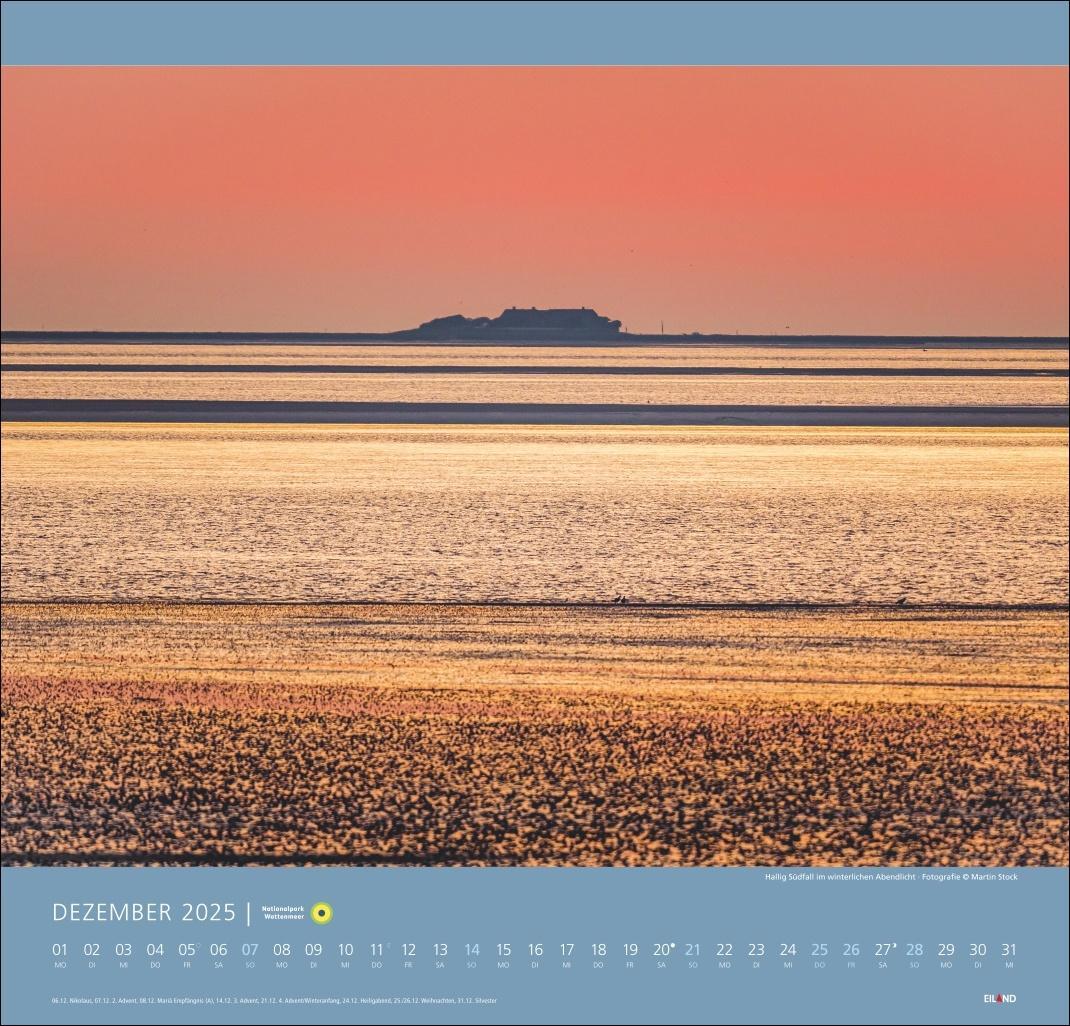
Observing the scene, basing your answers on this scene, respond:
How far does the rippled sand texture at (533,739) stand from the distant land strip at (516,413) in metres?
21.6

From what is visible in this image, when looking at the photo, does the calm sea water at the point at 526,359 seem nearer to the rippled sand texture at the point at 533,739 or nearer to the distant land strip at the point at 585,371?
the distant land strip at the point at 585,371

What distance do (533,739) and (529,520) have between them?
815 cm

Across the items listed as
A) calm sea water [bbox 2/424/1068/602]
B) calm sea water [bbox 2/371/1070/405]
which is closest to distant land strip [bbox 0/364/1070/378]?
calm sea water [bbox 2/371/1070/405]

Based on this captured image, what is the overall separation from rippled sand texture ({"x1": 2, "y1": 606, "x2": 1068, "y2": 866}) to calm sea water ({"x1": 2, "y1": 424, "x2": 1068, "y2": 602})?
1.46 m

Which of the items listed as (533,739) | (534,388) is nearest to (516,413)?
(534,388)

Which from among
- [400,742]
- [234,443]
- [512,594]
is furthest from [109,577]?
[234,443]

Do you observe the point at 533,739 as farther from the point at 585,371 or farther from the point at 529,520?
the point at 585,371

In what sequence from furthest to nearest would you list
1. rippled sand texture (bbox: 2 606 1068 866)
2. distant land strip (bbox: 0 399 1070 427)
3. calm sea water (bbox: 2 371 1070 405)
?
calm sea water (bbox: 2 371 1070 405) < distant land strip (bbox: 0 399 1070 427) < rippled sand texture (bbox: 2 606 1068 866)

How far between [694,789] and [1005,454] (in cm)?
1934

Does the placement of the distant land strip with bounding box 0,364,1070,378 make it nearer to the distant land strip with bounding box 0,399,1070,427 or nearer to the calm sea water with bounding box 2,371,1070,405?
the calm sea water with bounding box 2,371,1070,405

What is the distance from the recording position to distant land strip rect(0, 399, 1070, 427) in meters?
31.2

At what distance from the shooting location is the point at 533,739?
263 inches

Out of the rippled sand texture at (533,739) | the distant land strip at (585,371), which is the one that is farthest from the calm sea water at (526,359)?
the rippled sand texture at (533,739)

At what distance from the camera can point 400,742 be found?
6680 millimetres
